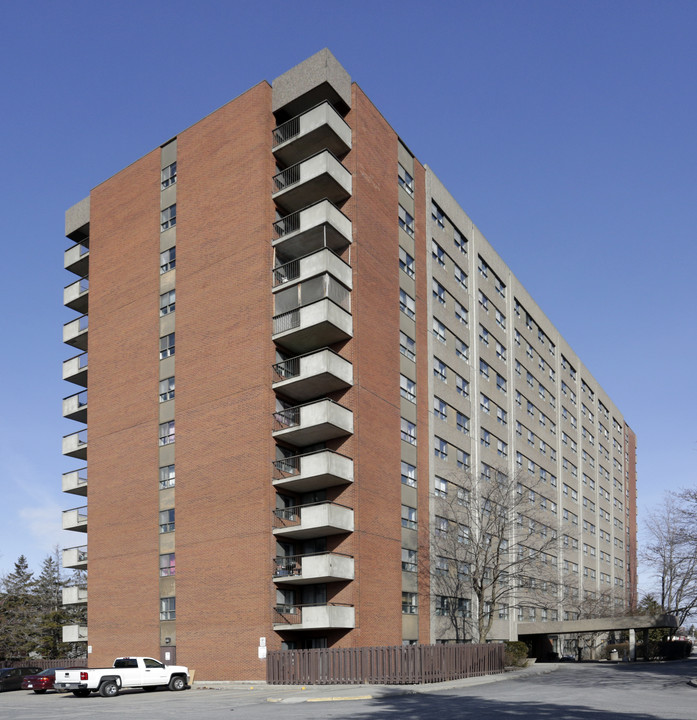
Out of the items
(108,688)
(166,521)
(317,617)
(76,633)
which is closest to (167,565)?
(166,521)

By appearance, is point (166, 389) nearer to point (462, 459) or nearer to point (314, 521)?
point (314, 521)

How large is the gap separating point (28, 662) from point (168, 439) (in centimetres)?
4394

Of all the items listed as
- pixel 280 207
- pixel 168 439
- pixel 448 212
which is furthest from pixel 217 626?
pixel 448 212

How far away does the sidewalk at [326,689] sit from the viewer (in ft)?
94.1

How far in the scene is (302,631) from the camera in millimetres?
40406

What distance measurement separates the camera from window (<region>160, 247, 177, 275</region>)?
46.9m

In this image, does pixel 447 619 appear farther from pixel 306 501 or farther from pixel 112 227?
pixel 112 227

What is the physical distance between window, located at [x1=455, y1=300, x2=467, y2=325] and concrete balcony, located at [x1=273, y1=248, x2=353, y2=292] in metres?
15.4

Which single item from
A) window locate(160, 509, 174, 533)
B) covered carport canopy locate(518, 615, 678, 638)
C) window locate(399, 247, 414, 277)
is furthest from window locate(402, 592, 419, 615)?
covered carport canopy locate(518, 615, 678, 638)

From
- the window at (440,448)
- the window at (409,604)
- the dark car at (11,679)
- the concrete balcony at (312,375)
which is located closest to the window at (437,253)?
the window at (440,448)

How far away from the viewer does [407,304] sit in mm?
49094

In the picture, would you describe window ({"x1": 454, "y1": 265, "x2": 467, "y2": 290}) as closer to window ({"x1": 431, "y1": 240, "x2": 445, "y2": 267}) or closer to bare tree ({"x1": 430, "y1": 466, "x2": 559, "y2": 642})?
window ({"x1": 431, "y1": 240, "x2": 445, "y2": 267})

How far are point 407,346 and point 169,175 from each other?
57.4 feet

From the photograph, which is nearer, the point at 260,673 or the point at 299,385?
the point at 260,673
